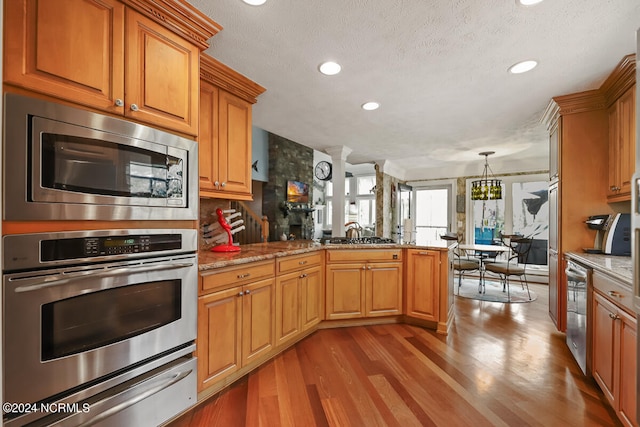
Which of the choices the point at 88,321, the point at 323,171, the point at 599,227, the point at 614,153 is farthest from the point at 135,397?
the point at 323,171

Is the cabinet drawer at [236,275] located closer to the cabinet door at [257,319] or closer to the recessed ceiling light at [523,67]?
the cabinet door at [257,319]

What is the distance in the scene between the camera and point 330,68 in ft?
7.41

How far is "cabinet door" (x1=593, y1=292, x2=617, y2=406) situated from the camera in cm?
170

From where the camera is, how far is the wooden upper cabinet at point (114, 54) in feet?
3.65

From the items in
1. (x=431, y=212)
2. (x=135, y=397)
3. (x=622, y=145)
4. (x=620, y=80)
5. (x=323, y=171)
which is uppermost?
(x=323, y=171)

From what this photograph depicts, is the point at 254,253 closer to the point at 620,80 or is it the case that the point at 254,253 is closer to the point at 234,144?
the point at 234,144

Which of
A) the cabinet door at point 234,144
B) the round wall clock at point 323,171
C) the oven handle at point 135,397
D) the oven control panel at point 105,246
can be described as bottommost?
the oven handle at point 135,397

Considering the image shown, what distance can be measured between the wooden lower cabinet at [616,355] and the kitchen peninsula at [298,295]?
50.3 inches

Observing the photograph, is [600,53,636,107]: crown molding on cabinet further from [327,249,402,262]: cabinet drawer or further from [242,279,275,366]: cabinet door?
[242,279,275,366]: cabinet door

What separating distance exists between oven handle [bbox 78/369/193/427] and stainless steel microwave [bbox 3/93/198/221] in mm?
827

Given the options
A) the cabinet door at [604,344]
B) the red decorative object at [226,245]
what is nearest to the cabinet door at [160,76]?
the red decorative object at [226,245]

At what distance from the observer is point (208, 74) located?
221 centimetres

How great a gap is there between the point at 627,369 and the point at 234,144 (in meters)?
2.89

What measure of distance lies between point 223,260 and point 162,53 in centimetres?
127
